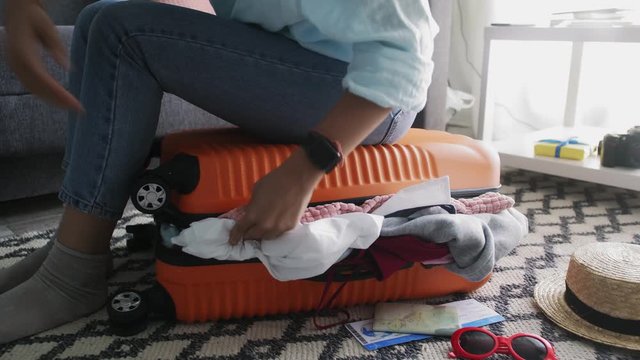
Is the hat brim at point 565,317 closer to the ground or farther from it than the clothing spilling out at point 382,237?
closer to the ground

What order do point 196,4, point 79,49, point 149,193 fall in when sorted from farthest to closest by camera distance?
point 196,4
point 79,49
point 149,193

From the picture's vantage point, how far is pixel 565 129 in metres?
1.66

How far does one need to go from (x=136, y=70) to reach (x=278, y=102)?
0.18 metres

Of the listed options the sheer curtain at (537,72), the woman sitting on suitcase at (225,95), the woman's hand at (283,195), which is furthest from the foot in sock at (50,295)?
the sheer curtain at (537,72)

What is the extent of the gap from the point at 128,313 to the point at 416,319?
0.38 m

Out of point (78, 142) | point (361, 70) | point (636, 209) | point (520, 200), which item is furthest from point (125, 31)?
point (636, 209)

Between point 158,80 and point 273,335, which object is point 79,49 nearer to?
point 158,80

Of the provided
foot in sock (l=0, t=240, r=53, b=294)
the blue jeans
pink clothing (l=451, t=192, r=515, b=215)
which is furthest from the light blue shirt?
foot in sock (l=0, t=240, r=53, b=294)

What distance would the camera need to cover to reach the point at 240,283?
2.41 ft

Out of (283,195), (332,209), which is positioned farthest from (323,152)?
(332,209)

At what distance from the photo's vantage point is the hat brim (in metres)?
0.70

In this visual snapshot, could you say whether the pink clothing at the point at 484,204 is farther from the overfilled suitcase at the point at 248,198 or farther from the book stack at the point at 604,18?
the book stack at the point at 604,18

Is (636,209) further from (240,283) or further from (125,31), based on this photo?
(125,31)

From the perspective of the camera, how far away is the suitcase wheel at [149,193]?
672 mm
